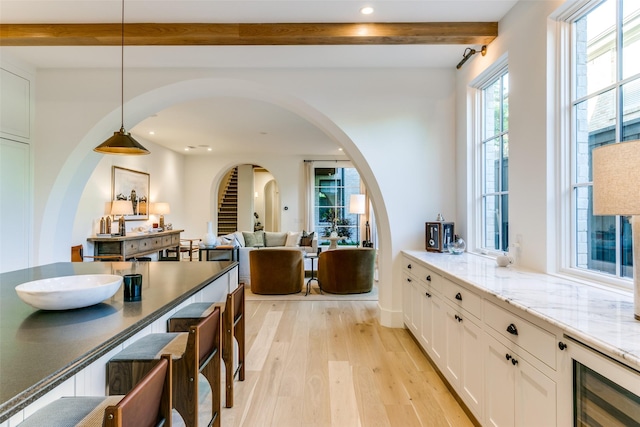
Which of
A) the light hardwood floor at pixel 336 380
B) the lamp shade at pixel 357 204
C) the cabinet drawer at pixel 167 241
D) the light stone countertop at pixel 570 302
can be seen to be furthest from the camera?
the cabinet drawer at pixel 167 241

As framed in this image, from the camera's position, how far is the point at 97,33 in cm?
292

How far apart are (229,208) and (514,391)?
1013 centimetres

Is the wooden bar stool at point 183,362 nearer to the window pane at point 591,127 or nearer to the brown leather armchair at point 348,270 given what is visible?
the window pane at point 591,127

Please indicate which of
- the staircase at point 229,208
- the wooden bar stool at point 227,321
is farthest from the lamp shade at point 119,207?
the staircase at point 229,208

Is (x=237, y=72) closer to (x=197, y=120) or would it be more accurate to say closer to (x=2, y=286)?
(x=197, y=120)

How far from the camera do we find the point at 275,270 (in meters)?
5.21

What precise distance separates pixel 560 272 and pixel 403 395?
1.33 m

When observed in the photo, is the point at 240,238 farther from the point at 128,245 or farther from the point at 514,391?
the point at 514,391

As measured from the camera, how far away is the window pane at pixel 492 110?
3.12 meters

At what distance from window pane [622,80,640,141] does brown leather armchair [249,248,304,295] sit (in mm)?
4102

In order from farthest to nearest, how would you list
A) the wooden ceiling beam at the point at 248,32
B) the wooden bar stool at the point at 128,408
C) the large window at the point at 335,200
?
1. the large window at the point at 335,200
2. the wooden ceiling beam at the point at 248,32
3. the wooden bar stool at the point at 128,408

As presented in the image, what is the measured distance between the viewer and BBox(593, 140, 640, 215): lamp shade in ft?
3.63

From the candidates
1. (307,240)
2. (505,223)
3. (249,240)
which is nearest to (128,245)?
(249,240)

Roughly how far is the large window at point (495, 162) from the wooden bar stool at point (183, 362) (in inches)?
97.9
